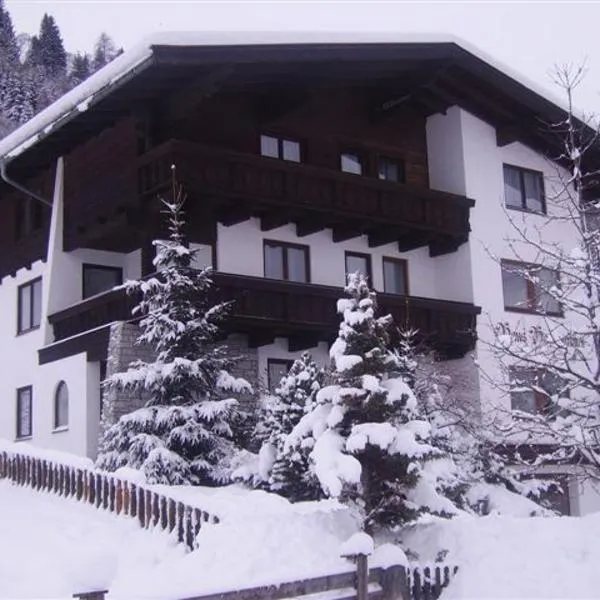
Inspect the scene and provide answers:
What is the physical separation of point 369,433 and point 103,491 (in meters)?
5.05

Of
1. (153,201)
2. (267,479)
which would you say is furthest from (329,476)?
(153,201)

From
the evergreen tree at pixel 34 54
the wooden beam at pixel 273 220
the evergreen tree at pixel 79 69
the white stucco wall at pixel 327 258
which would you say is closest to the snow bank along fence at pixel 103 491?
the white stucco wall at pixel 327 258

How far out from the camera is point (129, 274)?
76.4 feet

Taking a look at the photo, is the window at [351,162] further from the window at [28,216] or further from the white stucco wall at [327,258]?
the window at [28,216]

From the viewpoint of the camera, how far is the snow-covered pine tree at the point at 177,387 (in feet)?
56.0

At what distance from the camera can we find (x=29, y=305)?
970 inches

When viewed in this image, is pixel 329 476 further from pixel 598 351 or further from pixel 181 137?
pixel 181 137

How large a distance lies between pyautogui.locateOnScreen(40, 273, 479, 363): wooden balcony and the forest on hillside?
46728 mm

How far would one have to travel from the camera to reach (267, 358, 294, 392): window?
860 inches

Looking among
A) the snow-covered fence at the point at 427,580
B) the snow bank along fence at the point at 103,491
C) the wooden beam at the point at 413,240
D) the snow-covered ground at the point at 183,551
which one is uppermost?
the wooden beam at the point at 413,240

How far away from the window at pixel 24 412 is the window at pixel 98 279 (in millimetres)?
2992

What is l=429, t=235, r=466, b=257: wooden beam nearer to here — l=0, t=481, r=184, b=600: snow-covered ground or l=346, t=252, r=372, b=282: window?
l=346, t=252, r=372, b=282: window

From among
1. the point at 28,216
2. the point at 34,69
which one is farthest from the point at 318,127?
the point at 34,69

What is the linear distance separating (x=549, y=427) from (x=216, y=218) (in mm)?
10479
